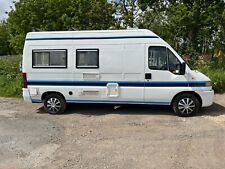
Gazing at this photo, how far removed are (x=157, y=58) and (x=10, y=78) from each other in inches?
333

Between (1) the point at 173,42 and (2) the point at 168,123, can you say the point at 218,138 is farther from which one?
(1) the point at 173,42

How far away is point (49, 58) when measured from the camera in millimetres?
9422

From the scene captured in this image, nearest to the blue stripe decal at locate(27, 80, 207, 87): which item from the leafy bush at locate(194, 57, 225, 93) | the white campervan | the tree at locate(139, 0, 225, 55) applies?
the white campervan

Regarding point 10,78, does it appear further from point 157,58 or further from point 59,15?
point 59,15

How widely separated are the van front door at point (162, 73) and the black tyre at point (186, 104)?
215 mm

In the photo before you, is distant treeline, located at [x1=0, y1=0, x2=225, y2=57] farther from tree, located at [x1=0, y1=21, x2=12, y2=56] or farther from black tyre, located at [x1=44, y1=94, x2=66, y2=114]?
tree, located at [x1=0, y1=21, x2=12, y2=56]

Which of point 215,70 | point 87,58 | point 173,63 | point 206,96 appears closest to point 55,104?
point 87,58

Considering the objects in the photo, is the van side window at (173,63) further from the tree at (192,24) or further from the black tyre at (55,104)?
the tree at (192,24)

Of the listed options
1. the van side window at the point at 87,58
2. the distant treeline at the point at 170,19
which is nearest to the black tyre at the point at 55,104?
the van side window at the point at 87,58

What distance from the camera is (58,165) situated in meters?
5.72

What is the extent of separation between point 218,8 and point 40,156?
17382 millimetres

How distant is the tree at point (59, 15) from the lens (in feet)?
69.6

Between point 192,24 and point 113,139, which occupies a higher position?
point 192,24

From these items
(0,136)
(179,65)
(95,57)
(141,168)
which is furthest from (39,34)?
(141,168)
